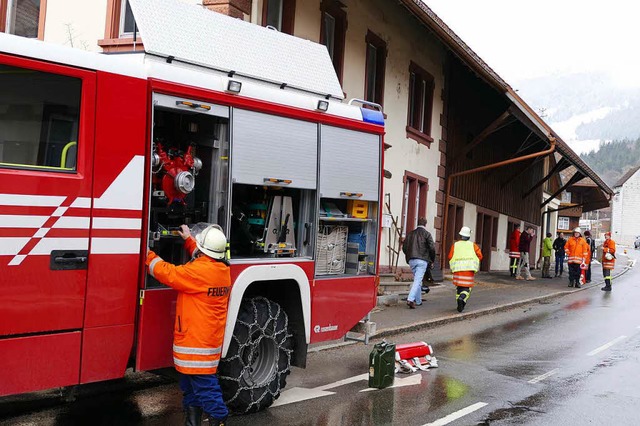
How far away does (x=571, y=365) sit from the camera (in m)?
9.32

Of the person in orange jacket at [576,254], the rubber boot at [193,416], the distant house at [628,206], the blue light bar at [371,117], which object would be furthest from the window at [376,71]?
the distant house at [628,206]

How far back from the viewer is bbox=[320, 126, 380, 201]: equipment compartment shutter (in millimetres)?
6930

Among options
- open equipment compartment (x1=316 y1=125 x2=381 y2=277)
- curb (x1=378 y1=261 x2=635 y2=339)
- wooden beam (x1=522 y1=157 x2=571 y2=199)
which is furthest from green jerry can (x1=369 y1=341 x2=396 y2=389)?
wooden beam (x1=522 y1=157 x2=571 y2=199)

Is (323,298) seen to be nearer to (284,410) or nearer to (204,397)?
(284,410)

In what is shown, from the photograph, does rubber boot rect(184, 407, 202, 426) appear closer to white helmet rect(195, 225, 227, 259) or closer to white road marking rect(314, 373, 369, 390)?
white helmet rect(195, 225, 227, 259)

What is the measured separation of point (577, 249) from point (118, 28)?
631 inches

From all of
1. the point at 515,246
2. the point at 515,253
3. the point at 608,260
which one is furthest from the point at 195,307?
the point at 515,246

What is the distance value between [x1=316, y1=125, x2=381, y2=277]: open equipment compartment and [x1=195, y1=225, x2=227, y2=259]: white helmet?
68.4 inches

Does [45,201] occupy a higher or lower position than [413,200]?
lower

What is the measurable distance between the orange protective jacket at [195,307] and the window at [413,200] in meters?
12.8

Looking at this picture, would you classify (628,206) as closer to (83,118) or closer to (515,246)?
(515,246)

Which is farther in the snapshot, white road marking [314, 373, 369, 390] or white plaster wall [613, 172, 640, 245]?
white plaster wall [613, 172, 640, 245]

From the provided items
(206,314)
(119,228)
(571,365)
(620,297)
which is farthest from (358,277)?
(620,297)

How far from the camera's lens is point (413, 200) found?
733 inches
